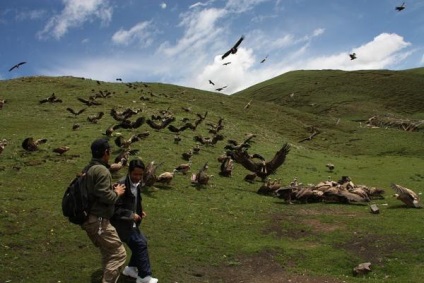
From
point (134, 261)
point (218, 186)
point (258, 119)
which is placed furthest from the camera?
point (258, 119)

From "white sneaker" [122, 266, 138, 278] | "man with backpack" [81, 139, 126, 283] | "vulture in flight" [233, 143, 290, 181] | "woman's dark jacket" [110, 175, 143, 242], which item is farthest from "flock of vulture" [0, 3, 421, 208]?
"white sneaker" [122, 266, 138, 278]

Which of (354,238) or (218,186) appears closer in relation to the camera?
(354,238)

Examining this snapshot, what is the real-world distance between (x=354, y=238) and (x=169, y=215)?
6781mm

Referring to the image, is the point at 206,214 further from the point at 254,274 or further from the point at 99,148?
the point at 99,148

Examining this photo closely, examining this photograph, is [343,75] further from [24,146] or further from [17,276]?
[17,276]

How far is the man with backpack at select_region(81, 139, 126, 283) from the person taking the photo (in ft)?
31.8

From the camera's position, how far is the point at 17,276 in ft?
38.1

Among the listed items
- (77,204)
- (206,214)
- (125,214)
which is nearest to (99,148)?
(77,204)

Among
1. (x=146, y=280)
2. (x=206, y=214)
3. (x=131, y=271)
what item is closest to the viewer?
(x=146, y=280)

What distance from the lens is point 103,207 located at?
9.96m

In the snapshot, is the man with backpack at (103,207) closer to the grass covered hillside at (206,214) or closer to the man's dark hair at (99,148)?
the man's dark hair at (99,148)

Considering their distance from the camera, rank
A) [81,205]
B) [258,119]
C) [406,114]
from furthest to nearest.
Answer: [406,114], [258,119], [81,205]

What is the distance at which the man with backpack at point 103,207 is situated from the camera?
970cm

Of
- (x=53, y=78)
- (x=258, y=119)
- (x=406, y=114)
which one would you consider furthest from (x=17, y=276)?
(x=406, y=114)
